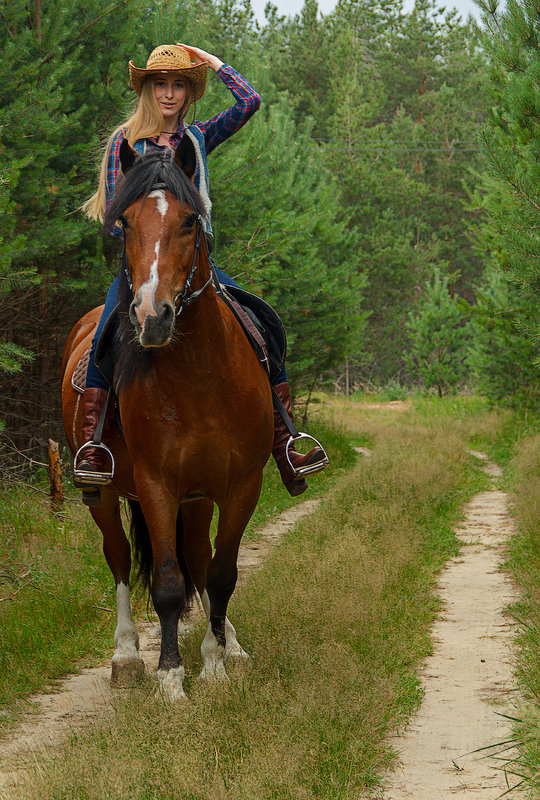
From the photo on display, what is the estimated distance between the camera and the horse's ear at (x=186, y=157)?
404 centimetres

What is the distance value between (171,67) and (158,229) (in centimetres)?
119

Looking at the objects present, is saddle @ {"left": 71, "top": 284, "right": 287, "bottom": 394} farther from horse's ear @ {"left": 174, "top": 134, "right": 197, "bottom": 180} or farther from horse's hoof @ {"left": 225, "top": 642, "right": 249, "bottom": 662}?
horse's hoof @ {"left": 225, "top": 642, "right": 249, "bottom": 662}

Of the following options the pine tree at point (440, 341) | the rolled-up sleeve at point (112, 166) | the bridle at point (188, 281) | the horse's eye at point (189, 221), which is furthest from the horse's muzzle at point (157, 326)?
the pine tree at point (440, 341)

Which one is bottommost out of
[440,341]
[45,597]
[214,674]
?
[440,341]

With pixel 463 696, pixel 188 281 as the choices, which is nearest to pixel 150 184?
pixel 188 281

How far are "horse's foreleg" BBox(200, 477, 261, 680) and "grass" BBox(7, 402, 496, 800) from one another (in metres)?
0.16

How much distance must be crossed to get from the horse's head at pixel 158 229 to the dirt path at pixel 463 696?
81.7 inches

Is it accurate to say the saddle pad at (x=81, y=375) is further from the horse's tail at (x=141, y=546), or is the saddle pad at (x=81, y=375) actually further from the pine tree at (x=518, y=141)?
the pine tree at (x=518, y=141)

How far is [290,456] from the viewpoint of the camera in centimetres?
501

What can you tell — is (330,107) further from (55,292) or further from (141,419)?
(141,419)

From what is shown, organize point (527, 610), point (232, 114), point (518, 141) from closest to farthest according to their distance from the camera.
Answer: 1. point (232, 114)
2. point (527, 610)
3. point (518, 141)

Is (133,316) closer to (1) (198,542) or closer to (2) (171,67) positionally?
(2) (171,67)

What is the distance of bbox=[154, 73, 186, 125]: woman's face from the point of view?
4.52 meters

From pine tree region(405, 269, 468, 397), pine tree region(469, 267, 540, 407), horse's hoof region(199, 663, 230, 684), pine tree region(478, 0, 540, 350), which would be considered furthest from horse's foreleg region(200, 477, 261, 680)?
pine tree region(405, 269, 468, 397)
